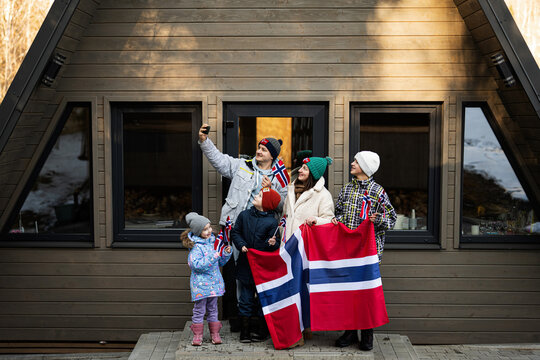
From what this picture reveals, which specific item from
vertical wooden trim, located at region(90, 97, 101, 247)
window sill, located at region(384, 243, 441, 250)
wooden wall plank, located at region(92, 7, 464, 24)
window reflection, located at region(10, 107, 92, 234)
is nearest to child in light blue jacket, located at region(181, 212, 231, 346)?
vertical wooden trim, located at region(90, 97, 101, 247)

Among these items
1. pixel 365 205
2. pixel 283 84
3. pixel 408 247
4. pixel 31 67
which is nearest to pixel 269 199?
pixel 365 205

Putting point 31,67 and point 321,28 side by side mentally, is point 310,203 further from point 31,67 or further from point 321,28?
point 31,67

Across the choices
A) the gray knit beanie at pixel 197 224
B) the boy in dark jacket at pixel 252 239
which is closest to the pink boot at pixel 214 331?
the boy in dark jacket at pixel 252 239

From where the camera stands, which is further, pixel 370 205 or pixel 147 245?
pixel 147 245

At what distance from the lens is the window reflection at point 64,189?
18.9ft

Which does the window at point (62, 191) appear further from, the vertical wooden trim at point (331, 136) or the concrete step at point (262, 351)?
the vertical wooden trim at point (331, 136)

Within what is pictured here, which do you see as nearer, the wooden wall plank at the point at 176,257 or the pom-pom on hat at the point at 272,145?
the pom-pom on hat at the point at 272,145

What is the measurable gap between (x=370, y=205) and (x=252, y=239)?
1075 millimetres

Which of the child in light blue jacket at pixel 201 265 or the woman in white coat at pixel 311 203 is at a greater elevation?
the woman in white coat at pixel 311 203

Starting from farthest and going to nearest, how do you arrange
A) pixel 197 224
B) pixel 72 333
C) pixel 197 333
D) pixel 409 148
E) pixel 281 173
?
pixel 409 148, pixel 72 333, pixel 281 173, pixel 197 333, pixel 197 224

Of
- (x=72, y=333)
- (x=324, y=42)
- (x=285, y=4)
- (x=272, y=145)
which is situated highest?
(x=285, y=4)

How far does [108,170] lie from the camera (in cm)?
562

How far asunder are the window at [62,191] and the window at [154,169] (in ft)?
1.14

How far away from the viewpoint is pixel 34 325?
18.7ft
